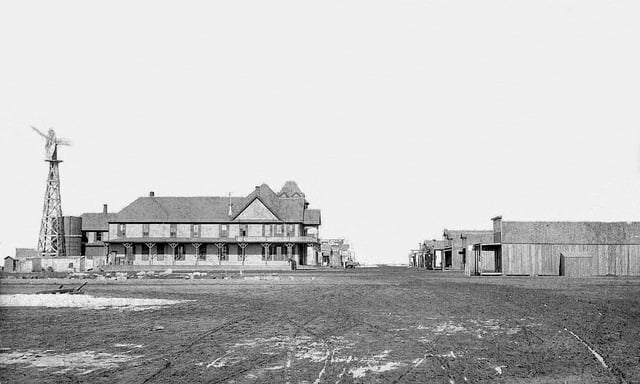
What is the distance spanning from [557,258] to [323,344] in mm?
43750

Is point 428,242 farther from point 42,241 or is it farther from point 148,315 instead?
point 148,315

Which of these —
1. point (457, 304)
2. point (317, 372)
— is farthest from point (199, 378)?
point (457, 304)

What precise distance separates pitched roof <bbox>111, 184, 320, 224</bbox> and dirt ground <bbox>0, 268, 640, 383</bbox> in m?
58.2

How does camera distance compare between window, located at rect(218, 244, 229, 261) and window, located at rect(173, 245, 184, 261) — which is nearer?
window, located at rect(218, 244, 229, 261)

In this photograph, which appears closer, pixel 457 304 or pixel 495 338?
pixel 495 338

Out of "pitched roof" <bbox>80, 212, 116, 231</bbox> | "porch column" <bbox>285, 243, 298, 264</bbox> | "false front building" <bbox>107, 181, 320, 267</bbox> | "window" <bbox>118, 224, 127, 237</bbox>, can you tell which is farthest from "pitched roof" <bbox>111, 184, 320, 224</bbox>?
"pitched roof" <bbox>80, 212, 116, 231</bbox>

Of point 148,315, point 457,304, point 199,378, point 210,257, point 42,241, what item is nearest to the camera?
point 199,378

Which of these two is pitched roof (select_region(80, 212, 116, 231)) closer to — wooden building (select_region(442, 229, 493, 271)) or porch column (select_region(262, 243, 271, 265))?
porch column (select_region(262, 243, 271, 265))

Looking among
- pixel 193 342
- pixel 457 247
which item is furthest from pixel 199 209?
pixel 193 342

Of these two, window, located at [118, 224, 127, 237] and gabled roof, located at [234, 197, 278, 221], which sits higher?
gabled roof, located at [234, 197, 278, 221]

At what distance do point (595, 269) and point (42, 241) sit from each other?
57.3 meters

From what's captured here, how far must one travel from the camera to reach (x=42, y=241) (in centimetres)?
7038

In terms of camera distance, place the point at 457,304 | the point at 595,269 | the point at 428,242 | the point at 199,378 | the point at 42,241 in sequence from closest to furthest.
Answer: the point at 199,378
the point at 457,304
the point at 595,269
the point at 42,241
the point at 428,242

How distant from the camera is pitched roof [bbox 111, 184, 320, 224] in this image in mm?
77625
